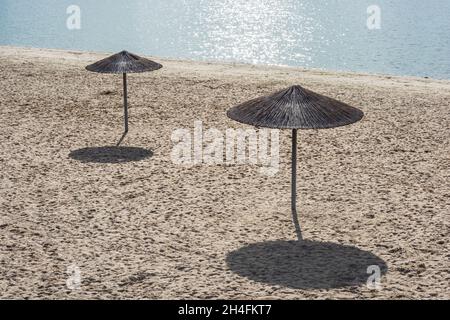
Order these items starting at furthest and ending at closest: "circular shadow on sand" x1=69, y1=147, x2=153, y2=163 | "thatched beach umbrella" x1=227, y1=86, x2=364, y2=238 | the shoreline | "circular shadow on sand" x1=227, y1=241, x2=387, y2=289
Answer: the shoreline, "circular shadow on sand" x1=69, y1=147, x2=153, y2=163, "thatched beach umbrella" x1=227, y1=86, x2=364, y2=238, "circular shadow on sand" x1=227, y1=241, x2=387, y2=289

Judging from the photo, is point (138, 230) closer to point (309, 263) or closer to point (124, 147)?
point (309, 263)

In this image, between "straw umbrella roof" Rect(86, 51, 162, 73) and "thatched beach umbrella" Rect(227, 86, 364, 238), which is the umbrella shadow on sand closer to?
"thatched beach umbrella" Rect(227, 86, 364, 238)

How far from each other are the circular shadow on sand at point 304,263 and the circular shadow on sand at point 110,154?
15.2 feet

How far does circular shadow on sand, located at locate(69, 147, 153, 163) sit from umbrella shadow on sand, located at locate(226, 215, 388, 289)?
4641 mm

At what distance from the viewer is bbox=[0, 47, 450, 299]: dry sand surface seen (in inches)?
335

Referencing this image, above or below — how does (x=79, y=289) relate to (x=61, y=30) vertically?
below

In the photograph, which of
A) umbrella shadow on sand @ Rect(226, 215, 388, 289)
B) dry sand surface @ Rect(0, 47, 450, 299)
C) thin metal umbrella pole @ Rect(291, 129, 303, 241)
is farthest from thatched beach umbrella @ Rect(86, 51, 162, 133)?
umbrella shadow on sand @ Rect(226, 215, 388, 289)

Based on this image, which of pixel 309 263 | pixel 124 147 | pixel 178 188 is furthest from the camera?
pixel 124 147

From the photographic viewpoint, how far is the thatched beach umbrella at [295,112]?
9.69 m

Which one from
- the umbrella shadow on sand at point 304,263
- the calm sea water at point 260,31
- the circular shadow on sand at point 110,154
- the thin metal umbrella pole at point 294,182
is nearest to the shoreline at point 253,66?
the calm sea water at point 260,31

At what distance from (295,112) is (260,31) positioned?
126 feet

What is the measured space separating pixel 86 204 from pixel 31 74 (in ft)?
37.1

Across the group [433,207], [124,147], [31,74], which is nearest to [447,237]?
[433,207]
